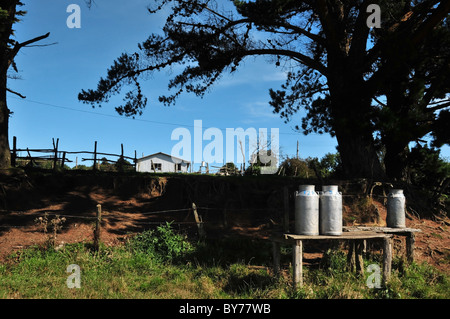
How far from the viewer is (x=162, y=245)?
834 centimetres

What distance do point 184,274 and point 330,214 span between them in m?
3.01

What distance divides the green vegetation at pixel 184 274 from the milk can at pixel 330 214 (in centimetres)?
90

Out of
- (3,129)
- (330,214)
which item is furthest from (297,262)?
(3,129)

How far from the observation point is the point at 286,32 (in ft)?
45.2

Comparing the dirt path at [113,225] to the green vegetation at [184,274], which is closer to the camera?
the green vegetation at [184,274]

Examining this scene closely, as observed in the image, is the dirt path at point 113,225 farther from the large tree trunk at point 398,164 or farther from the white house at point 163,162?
the white house at point 163,162

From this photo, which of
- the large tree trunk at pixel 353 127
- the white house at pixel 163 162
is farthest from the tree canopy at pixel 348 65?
the white house at pixel 163 162

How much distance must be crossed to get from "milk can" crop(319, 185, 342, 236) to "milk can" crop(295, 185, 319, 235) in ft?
0.34

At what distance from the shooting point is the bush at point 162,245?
8078 millimetres

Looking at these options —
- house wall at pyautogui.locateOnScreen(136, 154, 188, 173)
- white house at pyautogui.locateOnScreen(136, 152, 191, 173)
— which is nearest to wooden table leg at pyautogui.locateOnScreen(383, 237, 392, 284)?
white house at pyautogui.locateOnScreen(136, 152, 191, 173)

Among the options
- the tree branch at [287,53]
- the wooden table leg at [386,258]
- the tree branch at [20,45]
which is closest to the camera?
the wooden table leg at [386,258]
